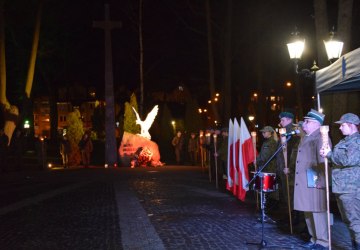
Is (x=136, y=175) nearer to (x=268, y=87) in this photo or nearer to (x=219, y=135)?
(x=219, y=135)

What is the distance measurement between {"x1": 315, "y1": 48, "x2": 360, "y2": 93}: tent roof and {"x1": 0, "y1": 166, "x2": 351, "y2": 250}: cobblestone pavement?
102 inches

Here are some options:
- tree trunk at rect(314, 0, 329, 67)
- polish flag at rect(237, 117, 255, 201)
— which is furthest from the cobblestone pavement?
tree trunk at rect(314, 0, 329, 67)

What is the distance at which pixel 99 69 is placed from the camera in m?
54.1

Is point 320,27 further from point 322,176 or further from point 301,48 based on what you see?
point 322,176

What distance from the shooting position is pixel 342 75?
10680mm

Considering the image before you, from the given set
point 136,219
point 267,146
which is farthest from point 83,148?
point 267,146

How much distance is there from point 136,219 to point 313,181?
14.8 ft

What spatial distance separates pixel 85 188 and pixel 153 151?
1163 centimetres

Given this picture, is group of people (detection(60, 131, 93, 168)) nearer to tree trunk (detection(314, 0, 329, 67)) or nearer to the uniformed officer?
tree trunk (detection(314, 0, 329, 67))

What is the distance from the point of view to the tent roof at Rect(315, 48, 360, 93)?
1005cm

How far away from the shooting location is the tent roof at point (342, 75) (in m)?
10.1

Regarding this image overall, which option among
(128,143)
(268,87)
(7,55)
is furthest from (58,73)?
A: (128,143)

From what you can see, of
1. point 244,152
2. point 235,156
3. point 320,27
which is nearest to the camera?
point 244,152

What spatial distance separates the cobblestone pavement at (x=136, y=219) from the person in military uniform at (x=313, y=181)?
544mm
